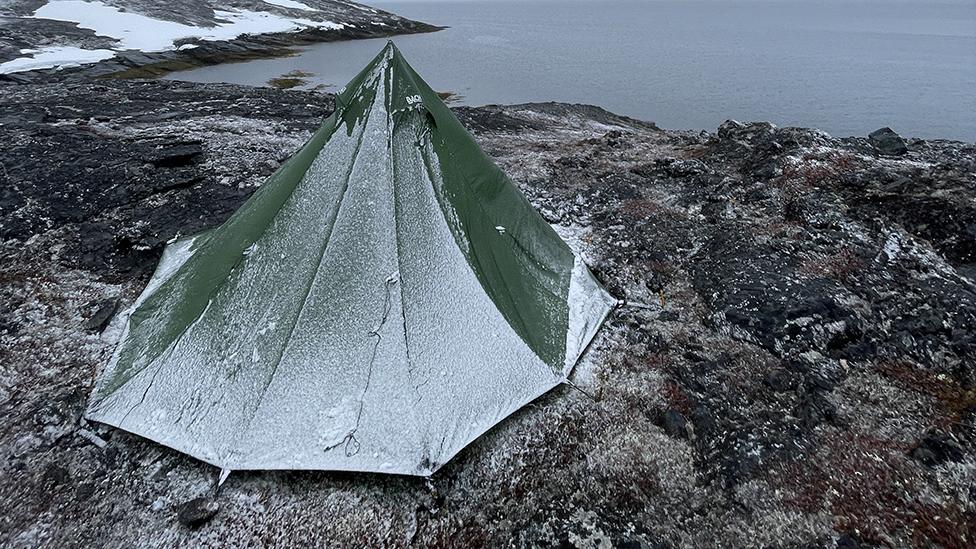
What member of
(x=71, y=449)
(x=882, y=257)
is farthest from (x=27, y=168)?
(x=882, y=257)

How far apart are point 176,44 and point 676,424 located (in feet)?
156

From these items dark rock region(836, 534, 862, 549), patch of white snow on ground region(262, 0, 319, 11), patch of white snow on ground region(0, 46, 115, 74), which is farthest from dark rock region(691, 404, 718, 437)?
patch of white snow on ground region(262, 0, 319, 11)

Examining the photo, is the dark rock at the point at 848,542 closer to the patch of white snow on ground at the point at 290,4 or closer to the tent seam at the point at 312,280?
the tent seam at the point at 312,280

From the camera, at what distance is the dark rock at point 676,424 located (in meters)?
6.17

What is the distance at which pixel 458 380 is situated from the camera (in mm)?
5820

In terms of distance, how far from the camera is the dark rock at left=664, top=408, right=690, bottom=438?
6.17 metres

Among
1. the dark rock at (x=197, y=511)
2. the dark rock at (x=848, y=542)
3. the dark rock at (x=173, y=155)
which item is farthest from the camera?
the dark rock at (x=173, y=155)

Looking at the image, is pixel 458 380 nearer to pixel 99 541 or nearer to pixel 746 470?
pixel 746 470

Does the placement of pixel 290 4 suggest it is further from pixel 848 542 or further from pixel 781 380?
pixel 848 542

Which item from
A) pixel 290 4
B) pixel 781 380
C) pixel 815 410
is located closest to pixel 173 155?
pixel 781 380

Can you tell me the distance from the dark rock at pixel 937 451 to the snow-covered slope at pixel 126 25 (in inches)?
1452

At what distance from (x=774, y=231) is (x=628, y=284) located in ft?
11.6

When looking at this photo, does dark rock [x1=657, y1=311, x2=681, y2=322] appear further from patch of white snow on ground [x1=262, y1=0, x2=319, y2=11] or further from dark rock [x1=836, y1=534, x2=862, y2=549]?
patch of white snow on ground [x1=262, y1=0, x2=319, y2=11]

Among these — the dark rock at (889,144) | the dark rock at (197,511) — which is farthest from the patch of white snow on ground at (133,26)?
the dark rock at (889,144)
